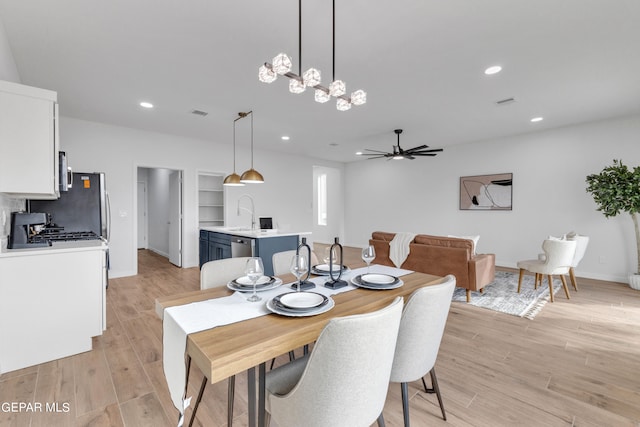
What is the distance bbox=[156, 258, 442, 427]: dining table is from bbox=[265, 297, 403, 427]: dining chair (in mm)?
118

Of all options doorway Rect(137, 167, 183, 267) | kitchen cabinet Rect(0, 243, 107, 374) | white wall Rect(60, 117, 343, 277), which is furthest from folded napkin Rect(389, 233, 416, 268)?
doorway Rect(137, 167, 183, 267)

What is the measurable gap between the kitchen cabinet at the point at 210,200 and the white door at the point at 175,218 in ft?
1.65

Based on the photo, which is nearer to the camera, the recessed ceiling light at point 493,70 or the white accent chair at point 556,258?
the recessed ceiling light at point 493,70

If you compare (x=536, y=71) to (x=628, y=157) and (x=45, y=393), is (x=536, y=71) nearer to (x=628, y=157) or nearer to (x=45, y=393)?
(x=628, y=157)

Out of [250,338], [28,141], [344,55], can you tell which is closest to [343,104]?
[344,55]

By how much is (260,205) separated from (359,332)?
5995mm

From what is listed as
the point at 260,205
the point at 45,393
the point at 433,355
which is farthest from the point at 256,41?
the point at 260,205

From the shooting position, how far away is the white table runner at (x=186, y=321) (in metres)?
1.09

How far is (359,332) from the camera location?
2.99ft

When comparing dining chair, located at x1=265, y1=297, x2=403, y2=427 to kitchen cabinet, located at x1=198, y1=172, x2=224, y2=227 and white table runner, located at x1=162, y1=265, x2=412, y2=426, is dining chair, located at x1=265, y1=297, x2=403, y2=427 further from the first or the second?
kitchen cabinet, located at x1=198, y1=172, x2=224, y2=227

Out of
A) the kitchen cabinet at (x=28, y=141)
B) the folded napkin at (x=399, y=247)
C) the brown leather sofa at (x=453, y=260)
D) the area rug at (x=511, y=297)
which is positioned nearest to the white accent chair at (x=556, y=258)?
the area rug at (x=511, y=297)

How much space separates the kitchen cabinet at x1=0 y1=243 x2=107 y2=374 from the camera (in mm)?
2080

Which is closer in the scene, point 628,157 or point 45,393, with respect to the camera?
point 45,393

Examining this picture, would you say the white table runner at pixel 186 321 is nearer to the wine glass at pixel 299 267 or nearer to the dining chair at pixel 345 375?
the wine glass at pixel 299 267
